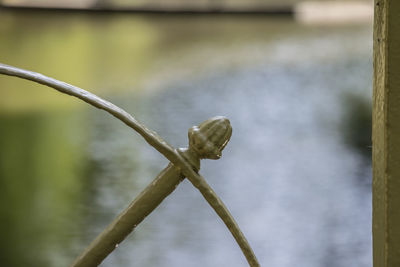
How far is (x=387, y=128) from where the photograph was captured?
340 mm

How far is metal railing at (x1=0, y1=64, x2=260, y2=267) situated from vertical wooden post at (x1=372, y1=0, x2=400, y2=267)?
0.24 ft

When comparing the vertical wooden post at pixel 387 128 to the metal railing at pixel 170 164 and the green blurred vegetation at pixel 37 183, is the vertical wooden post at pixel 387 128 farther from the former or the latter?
the green blurred vegetation at pixel 37 183

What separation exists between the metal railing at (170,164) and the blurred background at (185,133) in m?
2.00

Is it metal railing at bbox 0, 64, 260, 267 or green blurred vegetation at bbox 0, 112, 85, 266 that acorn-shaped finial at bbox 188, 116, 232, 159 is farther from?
green blurred vegetation at bbox 0, 112, 85, 266

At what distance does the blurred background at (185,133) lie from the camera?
97.2 inches

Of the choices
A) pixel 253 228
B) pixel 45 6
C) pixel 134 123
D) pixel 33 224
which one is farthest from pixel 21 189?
→ pixel 45 6

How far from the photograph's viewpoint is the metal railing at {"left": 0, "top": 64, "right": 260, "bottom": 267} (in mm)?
311

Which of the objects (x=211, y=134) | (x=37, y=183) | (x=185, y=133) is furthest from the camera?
(x=185, y=133)

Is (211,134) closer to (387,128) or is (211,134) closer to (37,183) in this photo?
(387,128)

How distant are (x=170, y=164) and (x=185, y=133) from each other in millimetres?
2985

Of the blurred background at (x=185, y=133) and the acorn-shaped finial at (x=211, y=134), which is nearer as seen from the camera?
the acorn-shaped finial at (x=211, y=134)

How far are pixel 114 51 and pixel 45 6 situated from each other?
4.86 ft

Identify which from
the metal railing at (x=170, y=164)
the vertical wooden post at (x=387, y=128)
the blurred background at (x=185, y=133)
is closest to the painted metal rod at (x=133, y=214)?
the metal railing at (x=170, y=164)

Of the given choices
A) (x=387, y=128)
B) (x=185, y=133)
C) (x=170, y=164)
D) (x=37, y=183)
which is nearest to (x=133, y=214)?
(x=170, y=164)
